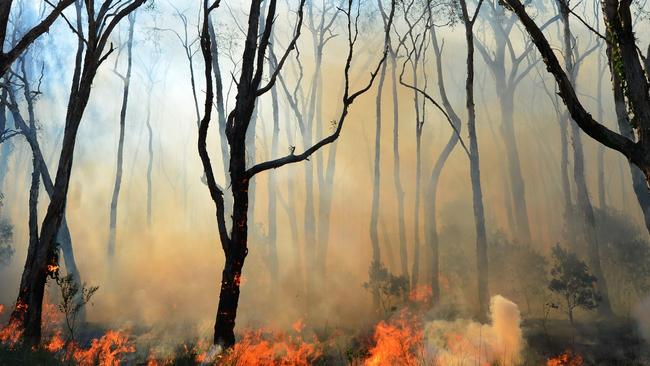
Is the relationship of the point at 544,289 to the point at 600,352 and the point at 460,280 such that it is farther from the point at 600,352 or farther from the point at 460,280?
the point at 600,352

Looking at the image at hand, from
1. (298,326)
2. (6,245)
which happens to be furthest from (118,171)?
(298,326)

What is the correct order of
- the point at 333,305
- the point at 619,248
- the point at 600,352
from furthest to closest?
the point at 619,248, the point at 333,305, the point at 600,352

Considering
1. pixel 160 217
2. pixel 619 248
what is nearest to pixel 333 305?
pixel 619 248

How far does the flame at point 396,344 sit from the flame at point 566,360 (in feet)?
9.08

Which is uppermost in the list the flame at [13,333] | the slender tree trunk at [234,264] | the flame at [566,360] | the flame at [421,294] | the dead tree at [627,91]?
the dead tree at [627,91]

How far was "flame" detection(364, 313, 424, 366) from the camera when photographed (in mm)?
9977

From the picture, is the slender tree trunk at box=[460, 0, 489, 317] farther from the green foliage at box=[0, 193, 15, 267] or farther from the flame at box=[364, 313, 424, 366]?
the green foliage at box=[0, 193, 15, 267]

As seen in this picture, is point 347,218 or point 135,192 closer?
point 347,218

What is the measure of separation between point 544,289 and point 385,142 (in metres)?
18.1

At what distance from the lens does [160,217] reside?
43.5 metres

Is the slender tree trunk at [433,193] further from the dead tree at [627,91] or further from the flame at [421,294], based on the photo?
the dead tree at [627,91]

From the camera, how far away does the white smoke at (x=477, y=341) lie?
32.4 feet

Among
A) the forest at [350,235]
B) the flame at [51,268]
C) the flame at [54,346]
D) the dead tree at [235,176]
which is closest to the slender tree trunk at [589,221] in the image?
the forest at [350,235]

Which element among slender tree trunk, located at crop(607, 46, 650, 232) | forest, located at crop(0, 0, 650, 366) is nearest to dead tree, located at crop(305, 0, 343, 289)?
forest, located at crop(0, 0, 650, 366)
